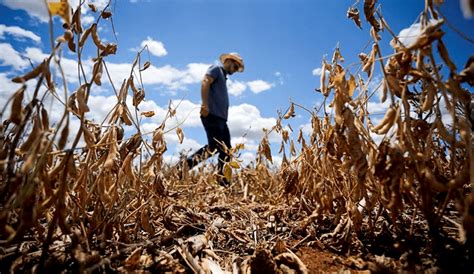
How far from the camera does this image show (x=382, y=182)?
37.2 inches

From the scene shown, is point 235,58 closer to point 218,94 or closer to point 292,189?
point 218,94

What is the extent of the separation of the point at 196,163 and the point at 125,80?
8.99ft

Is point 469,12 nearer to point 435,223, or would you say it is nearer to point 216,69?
point 435,223

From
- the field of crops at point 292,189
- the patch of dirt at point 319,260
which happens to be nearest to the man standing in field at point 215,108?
the field of crops at point 292,189

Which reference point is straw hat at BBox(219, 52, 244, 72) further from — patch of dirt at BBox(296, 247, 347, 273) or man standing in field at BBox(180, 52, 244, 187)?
patch of dirt at BBox(296, 247, 347, 273)

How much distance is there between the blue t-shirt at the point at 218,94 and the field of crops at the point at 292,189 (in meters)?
2.64

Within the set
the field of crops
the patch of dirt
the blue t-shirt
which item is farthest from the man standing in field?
the patch of dirt

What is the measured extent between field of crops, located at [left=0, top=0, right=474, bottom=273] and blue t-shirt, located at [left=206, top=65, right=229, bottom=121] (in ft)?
8.66

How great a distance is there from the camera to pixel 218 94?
4125 millimetres

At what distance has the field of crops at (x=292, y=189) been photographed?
0.86 meters

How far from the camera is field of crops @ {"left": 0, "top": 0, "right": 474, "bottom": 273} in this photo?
859mm

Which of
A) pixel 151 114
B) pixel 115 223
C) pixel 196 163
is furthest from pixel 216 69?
pixel 115 223

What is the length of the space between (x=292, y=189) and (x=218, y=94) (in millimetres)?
2795

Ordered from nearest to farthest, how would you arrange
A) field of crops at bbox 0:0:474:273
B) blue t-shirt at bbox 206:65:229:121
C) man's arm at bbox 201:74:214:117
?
field of crops at bbox 0:0:474:273 < man's arm at bbox 201:74:214:117 < blue t-shirt at bbox 206:65:229:121
